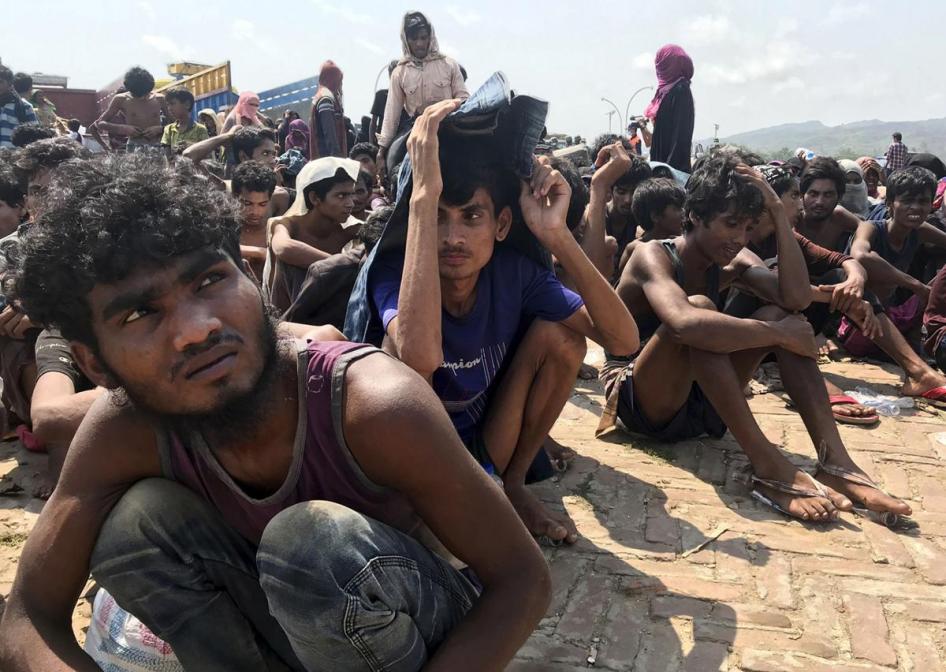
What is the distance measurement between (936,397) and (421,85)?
467cm

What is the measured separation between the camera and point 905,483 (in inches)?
138

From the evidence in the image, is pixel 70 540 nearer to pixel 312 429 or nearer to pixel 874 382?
pixel 312 429

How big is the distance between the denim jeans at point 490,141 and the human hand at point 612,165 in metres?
1.41

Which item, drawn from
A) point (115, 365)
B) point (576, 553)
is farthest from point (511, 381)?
point (115, 365)

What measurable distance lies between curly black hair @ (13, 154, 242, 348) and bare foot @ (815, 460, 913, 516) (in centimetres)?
277

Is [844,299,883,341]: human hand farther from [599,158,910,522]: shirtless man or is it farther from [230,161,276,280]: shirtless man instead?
[230,161,276,280]: shirtless man

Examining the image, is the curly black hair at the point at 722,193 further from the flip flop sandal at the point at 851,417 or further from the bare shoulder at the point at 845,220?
the bare shoulder at the point at 845,220

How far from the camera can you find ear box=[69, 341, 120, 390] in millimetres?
1649

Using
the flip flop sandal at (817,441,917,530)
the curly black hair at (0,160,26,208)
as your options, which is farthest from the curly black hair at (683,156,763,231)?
the curly black hair at (0,160,26,208)

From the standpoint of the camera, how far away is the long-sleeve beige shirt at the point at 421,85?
677cm

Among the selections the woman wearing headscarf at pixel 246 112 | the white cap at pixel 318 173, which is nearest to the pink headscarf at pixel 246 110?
the woman wearing headscarf at pixel 246 112

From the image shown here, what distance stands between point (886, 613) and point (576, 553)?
1.04 m

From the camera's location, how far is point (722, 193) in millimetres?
3633

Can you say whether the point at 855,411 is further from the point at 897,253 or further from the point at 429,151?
the point at 429,151
